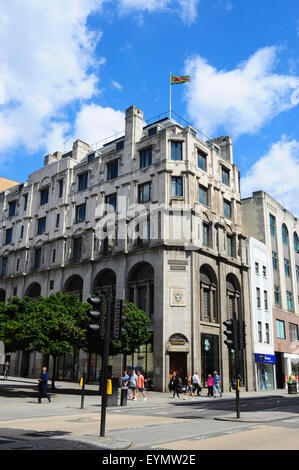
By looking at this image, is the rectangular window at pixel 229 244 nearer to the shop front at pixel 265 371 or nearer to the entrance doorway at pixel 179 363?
the shop front at pixel 265 371

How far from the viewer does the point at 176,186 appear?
4025 centimetres

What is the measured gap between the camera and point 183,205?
39438 millimetres

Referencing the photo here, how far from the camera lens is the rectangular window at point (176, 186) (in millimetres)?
40031

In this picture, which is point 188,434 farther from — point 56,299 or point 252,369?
point 252,369

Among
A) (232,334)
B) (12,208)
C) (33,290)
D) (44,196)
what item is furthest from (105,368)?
(12,208)

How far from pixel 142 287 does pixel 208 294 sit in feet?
21.0

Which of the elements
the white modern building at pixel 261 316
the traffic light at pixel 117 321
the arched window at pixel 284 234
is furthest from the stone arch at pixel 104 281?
the traffic light at pixel 117 321

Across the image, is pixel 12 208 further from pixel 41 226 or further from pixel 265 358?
pixel 265 358

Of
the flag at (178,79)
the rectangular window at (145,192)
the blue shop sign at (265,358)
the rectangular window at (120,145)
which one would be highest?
the flag at (178,79)

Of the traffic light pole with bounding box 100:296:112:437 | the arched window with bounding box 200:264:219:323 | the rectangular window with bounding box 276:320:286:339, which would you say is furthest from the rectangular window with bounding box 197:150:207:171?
the traffic light pole with bounding box 100:296:112:437

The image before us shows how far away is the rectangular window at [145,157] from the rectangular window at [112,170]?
11.4 ft

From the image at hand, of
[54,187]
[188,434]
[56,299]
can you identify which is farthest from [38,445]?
[54,187]

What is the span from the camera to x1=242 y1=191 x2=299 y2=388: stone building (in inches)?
1973

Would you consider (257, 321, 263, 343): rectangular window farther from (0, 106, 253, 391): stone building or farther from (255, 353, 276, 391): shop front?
(0, 106, 253, 391): stone building
